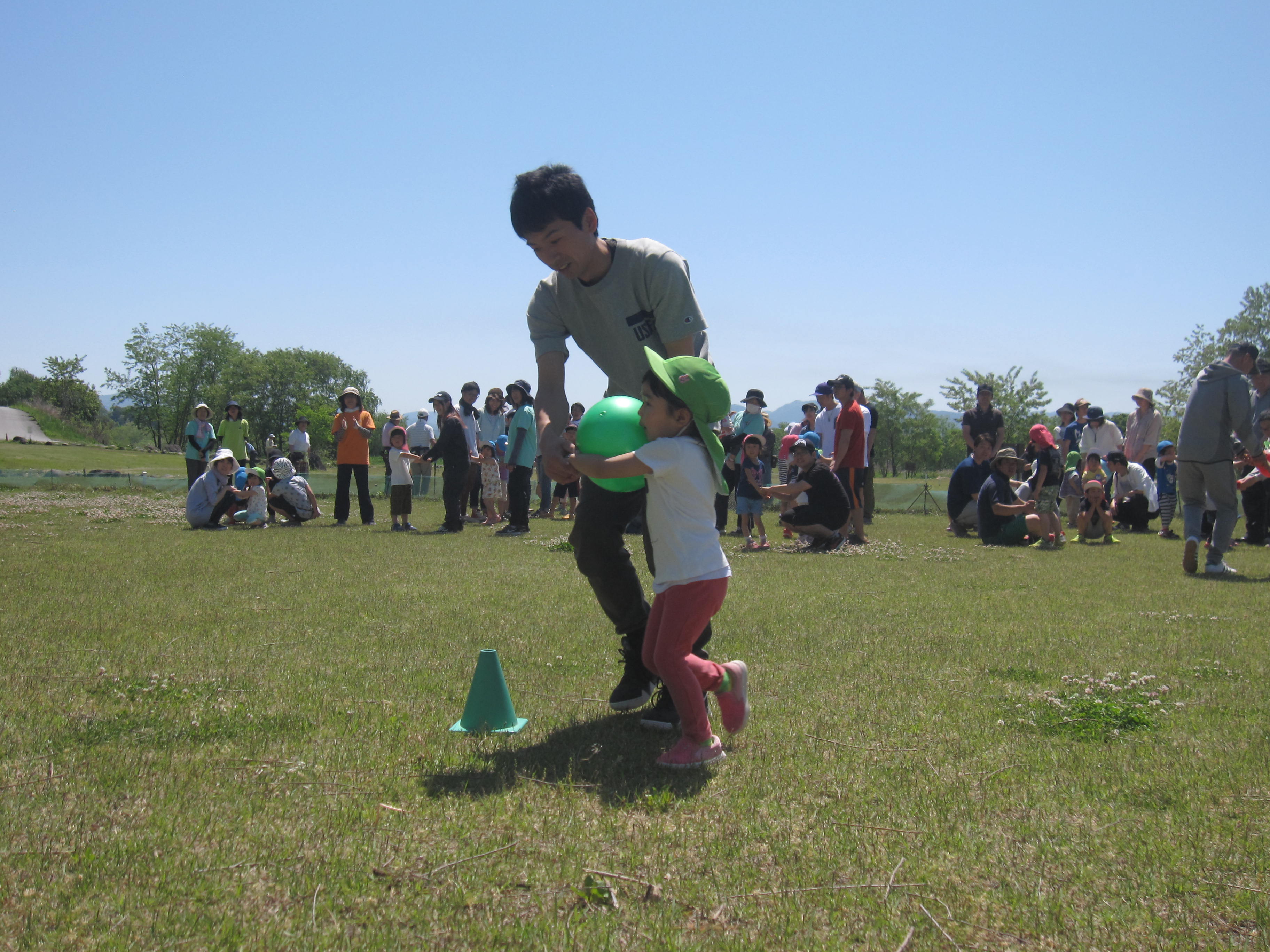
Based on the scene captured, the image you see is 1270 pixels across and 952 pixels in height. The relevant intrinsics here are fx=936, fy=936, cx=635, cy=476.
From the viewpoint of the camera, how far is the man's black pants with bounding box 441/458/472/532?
14.9 m

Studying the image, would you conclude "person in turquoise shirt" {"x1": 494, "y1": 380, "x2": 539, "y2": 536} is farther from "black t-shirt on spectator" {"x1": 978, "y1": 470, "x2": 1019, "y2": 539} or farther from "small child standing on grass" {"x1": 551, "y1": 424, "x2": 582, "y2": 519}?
"black t-shirt on spectator" {"x1": 978, "y1": 470, "x2": 1019, "y2": 539}

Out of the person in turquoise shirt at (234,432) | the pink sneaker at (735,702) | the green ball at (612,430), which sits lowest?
the pink sneaker at (735,702)

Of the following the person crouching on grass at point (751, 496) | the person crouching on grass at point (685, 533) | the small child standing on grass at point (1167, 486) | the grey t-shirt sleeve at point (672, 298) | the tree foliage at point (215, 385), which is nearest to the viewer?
the person crouching on grass at point (685, 533)

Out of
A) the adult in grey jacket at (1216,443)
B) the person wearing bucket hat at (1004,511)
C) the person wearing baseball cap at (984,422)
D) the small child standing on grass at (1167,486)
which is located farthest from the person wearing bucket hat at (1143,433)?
the adult in grey jacket at (1216,443)

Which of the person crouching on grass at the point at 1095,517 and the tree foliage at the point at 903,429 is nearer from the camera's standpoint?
the person crouching on grass at the point at 1095,517

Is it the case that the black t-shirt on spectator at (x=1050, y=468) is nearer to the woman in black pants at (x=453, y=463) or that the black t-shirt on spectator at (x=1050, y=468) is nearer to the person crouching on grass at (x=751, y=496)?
the person crouching on grass at (x=751, y=496)

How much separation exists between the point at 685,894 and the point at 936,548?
10661mm

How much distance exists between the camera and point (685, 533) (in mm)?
3619

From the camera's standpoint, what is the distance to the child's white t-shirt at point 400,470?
50.3 ft

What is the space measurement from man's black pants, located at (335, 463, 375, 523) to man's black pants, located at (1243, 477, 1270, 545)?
1330 cm

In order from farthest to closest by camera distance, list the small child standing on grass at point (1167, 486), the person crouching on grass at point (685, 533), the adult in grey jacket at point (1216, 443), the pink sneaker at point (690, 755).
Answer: the small child standing on grass at point (1167, 486)
the adult in grey jacket at point (1216, 443)
the person crouching on grass at point (685, 533)
the pink sneaker at point (690, 755)

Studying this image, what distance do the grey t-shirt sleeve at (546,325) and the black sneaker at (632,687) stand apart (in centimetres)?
145

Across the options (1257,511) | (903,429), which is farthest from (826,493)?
(903,429)

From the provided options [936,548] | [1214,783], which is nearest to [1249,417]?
[936,548]
